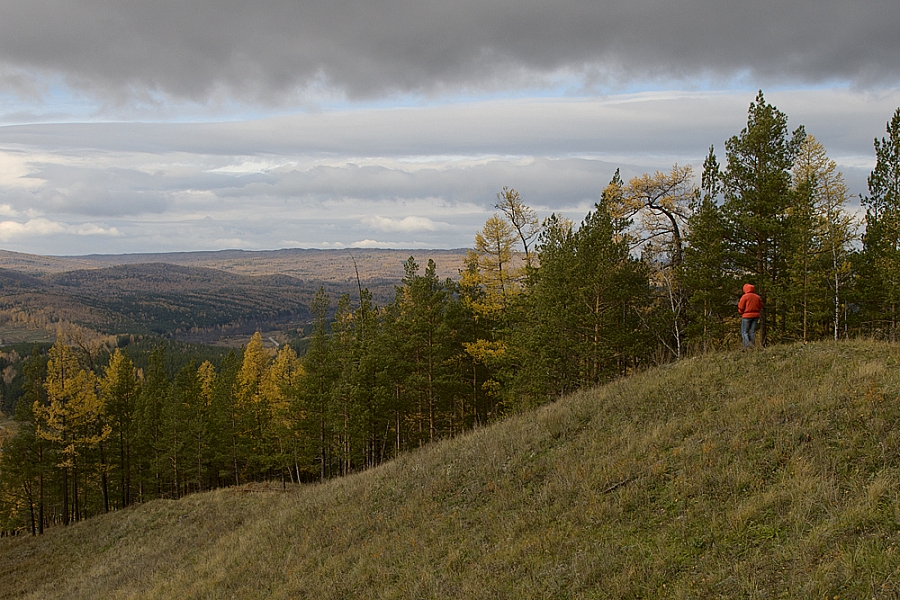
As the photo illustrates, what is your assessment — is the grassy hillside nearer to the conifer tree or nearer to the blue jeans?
the blue jeans

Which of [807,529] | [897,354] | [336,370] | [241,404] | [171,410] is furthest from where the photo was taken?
[241,404]

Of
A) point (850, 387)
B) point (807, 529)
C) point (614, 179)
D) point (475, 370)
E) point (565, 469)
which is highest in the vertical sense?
point (614, 179)

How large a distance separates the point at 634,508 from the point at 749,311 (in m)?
9.26

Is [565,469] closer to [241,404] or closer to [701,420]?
[701,420]

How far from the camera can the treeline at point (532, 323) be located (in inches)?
797

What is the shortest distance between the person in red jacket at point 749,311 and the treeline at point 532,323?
2382 millimetres

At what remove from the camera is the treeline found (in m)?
20.2

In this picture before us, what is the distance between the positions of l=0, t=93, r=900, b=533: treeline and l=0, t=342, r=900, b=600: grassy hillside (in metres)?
6.58

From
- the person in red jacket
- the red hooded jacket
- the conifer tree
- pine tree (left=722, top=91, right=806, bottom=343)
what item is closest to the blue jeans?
the person in red jacket

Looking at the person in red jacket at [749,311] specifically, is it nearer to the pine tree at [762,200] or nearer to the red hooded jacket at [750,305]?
the red hooded jacket at [750,305]

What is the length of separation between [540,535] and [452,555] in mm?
1454

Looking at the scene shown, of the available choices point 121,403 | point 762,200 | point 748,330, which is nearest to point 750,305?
point 748,330

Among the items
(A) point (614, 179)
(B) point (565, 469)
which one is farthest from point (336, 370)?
(B) point (565, 469)

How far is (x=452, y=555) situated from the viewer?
8539mm
